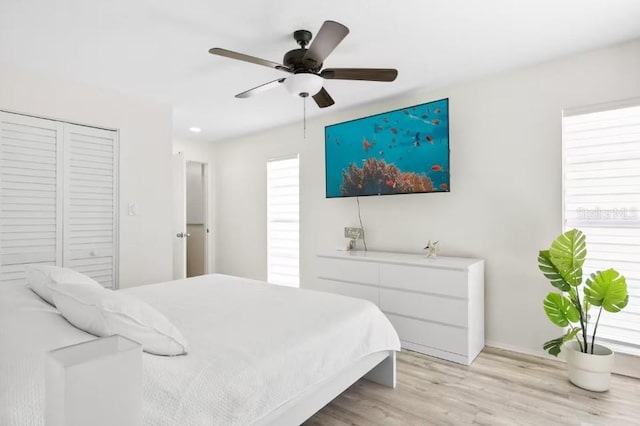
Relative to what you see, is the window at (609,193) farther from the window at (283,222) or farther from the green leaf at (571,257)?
the window at (283,222)

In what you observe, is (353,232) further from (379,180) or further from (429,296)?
(429,296)

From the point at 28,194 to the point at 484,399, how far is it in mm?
3802

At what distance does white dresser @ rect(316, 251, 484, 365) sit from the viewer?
9.13 feet

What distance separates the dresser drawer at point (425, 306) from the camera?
9.16ft

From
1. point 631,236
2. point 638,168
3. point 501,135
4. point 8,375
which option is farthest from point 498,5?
point 8,375

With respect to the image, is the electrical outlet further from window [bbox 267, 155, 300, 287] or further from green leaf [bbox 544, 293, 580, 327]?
green leaf [bbox 544, 293, 580, 327]

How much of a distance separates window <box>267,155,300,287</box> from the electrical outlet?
0.90m

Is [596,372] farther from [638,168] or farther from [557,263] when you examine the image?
[638,168]

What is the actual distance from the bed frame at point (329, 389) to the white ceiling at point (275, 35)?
83.3 inches

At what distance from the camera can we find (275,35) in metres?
2.39

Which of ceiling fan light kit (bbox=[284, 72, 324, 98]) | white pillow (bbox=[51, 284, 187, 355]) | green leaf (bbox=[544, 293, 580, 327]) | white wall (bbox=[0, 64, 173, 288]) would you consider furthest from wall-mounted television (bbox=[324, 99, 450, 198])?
white pillow (bbox=[51, 284, 187, 355])

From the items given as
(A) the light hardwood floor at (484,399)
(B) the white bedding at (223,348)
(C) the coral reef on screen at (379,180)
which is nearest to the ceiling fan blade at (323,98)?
(C) the coral reef on screen at (379,180)

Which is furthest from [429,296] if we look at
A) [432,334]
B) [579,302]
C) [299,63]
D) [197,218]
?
[197,218]

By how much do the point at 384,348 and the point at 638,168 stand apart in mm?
2251
